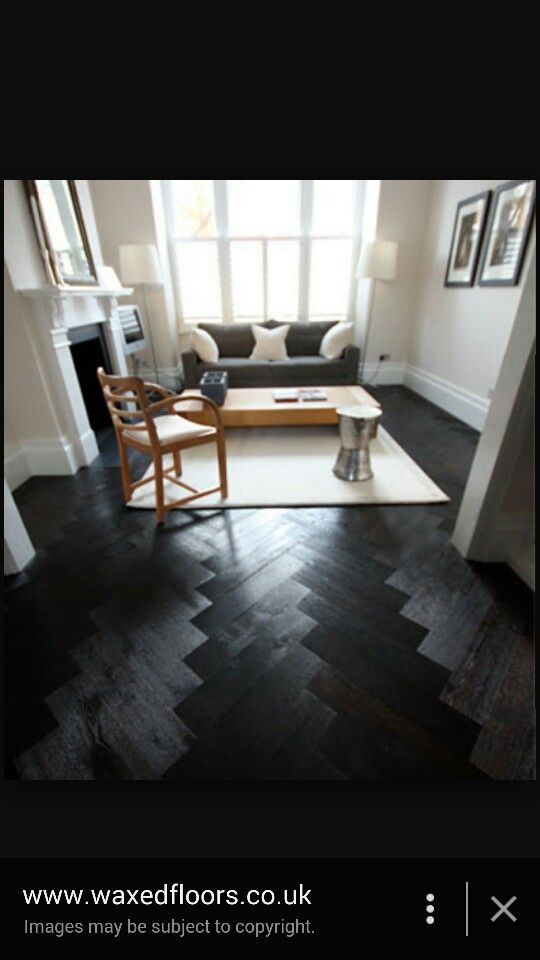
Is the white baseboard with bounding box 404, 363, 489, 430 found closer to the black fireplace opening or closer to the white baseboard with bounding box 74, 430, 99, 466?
the white baseboard with bounding box 74, 430, 99, 466

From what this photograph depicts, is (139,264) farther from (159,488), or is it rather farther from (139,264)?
(159,488)

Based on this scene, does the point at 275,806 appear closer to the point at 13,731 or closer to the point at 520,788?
the point at 520,788

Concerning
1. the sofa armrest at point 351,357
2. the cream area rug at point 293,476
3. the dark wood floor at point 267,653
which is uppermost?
the sofa armrest at point 351,357

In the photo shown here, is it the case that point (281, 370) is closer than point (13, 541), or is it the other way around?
point (13, 541)

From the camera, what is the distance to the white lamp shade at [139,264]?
3.79 metres

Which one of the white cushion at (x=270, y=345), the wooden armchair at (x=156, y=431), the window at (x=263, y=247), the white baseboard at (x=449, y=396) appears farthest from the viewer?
the window at (x=263, y=247)

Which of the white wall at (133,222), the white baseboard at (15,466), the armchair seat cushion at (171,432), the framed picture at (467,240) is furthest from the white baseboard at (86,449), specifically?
the framed picture at (467,240)

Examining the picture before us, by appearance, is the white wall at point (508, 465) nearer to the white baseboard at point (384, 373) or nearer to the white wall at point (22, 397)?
the white wall at point (22, 397)

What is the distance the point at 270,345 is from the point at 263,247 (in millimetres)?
1324

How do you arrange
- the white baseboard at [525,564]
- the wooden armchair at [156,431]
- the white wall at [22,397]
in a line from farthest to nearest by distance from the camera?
the white wall at [22,397] → the wooden armchair at [156,431] → the white baseboard at [525,564]

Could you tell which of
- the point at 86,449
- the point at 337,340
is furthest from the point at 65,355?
the point at 337,340

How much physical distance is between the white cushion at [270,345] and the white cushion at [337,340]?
0.47 meters

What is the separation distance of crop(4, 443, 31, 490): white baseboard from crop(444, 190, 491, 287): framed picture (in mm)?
3734

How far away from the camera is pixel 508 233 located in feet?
8.72
